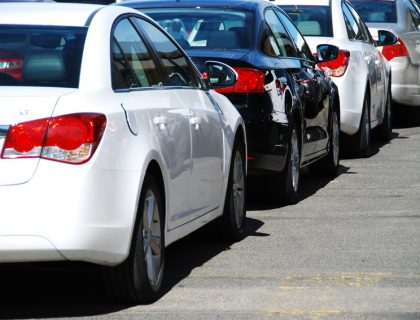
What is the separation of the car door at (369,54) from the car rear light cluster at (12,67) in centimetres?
854

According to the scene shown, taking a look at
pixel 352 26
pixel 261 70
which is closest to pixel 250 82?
pixel 261 70

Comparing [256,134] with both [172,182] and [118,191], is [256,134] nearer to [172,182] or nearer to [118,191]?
[172,182]

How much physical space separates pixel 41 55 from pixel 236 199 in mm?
2739

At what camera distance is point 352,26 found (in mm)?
15414

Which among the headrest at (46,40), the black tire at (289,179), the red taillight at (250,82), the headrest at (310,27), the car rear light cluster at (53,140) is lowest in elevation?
the black tire at (289,179)

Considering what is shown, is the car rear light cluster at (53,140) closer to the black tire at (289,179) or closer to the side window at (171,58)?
the side window at (171,58)

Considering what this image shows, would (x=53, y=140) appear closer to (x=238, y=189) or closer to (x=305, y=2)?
(x=238, y=189)

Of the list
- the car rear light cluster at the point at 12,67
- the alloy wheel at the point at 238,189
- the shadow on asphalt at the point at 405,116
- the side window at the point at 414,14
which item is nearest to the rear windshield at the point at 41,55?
the car rear light cluster at the point at 12,67

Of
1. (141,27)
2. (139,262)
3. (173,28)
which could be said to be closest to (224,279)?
(139,262)

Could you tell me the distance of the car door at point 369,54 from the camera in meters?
15.3

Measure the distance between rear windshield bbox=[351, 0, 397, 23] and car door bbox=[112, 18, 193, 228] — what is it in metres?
11.3

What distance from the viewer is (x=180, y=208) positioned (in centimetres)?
768

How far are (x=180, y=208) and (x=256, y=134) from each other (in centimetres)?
297

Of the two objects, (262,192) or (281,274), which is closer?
(281,274)
